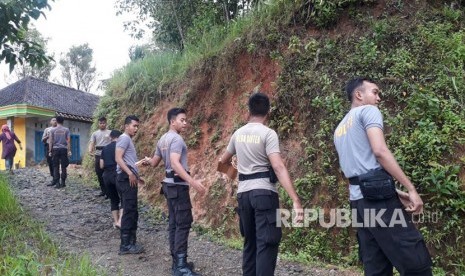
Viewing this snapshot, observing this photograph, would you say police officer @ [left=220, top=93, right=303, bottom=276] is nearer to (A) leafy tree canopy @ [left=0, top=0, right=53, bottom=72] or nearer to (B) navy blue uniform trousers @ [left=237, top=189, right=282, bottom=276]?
(B) navy blue uniform trousers @ [left=237, top=189, right=282, bottom=276]

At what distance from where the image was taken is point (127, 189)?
18.2 ft

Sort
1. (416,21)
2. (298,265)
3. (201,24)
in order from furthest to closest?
1. (201,24)
2. (416,21)
3. (298,265)

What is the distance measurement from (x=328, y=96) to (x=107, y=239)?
3887 mm

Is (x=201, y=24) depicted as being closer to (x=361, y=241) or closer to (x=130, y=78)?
(x=130, y=78)

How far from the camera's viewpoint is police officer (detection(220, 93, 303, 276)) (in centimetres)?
347

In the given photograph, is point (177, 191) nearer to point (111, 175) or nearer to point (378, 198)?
point (111, 175)

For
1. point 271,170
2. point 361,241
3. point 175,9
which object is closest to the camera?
point 361,241

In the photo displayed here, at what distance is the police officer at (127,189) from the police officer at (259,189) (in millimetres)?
2182

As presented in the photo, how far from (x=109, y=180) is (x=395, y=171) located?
15.6 ft

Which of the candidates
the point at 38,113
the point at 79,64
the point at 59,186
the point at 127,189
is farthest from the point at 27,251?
the point at 79,64

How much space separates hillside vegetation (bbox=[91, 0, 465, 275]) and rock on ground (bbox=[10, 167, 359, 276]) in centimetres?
63

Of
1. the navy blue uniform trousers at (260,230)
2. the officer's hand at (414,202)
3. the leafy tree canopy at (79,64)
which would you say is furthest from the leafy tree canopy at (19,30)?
the leafy tree canopy at (79,64)

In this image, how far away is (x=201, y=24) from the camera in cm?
1079

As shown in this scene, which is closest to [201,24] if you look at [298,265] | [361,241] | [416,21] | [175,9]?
[175,9]
